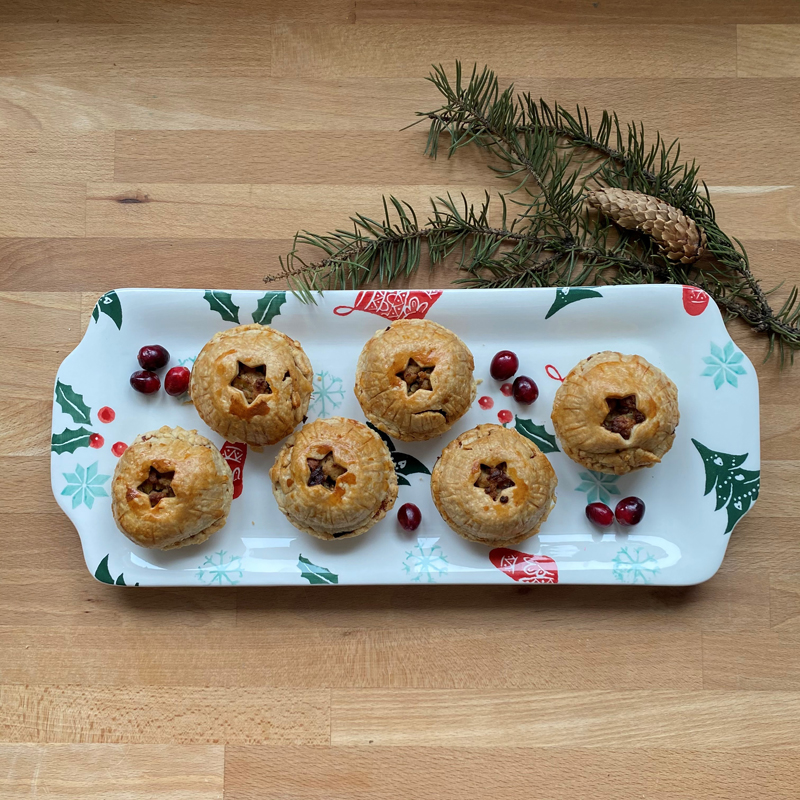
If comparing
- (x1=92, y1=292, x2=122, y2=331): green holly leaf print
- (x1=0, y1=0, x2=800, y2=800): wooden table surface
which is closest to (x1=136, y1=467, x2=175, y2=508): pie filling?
(x1=0, y1=0, x2=800, y2=800): wooden table surface

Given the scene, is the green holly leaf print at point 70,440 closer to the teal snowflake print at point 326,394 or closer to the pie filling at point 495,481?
the teal snowflake print at point 326,394

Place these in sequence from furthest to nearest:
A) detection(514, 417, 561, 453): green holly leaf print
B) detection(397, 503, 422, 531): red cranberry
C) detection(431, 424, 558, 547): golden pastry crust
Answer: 1. detection(514, 417, 561, 453): green holly leaf print
2. detection(397, 503, 422, 531): red cranberry
3. detection(431, 424, 558, 547): golden pastry crust

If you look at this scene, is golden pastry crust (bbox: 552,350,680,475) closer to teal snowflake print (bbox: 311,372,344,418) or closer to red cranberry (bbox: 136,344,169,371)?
teal snowflake print (bbox: 311,372,344,418)

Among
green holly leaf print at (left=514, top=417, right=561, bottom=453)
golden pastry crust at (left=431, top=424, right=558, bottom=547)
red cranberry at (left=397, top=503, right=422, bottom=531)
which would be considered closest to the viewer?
golden pastry crust at (left=431, top=424, right=558, bottom=547)

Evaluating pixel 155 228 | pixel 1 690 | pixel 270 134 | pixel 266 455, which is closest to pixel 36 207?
pixel 155 228

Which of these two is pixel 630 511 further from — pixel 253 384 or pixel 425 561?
pixel 253 384
